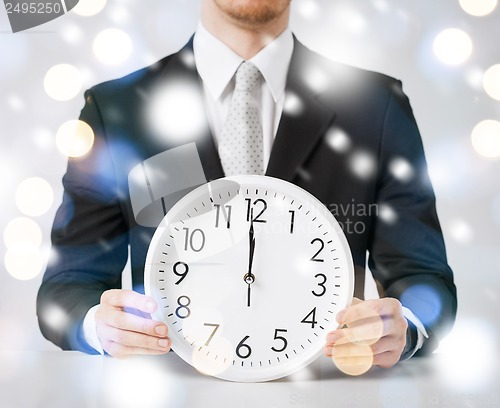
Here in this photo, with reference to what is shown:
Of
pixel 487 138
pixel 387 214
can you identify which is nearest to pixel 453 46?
pixel 487 138

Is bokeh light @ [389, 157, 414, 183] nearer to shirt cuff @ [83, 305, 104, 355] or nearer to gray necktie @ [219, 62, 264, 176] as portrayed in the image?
gray necktie @ [219, 62, 264, 176]

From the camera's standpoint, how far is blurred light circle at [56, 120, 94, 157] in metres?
1.52

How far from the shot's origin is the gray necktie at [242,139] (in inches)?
54.9

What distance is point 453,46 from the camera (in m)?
1.63

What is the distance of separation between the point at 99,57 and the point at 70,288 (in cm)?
52

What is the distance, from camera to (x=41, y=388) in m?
1.18

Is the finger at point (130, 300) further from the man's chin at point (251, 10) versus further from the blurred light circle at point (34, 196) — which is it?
the man's chin at point (251, 10)

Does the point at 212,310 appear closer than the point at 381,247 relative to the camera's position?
Yes

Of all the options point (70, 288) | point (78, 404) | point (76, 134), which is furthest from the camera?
point (76, 134)

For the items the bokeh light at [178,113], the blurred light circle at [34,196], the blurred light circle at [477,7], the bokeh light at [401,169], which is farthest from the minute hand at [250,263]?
the blurred light circle at [477,7]

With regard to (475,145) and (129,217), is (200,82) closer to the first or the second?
(129,217)

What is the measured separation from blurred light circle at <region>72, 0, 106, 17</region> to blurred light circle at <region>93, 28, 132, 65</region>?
0.05 meters

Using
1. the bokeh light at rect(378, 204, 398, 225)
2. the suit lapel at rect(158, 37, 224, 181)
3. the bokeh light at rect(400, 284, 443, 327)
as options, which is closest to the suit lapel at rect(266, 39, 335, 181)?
the suit lapel at rect(158, 37, 224, 181)

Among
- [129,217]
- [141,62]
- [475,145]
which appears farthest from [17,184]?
[475,145]
